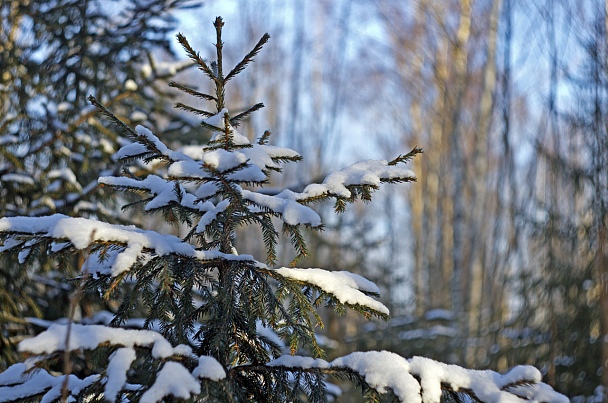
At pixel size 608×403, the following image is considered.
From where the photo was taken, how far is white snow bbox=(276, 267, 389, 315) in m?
1.57

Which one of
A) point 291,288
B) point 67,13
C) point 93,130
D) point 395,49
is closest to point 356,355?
point 291,288

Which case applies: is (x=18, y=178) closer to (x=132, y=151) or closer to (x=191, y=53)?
(x=132, y=151)

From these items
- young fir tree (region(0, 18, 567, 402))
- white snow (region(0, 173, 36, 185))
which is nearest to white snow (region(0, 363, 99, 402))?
young fir tree (region(0, 18, 567, 402))

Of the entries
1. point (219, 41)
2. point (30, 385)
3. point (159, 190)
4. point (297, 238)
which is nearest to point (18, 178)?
point (159, 190)

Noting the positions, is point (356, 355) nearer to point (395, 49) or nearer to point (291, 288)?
point (291, 288)

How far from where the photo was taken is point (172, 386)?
1.21 m

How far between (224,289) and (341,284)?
13.2 inches

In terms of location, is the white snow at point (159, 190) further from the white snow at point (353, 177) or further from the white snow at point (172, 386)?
the white snow at point (172, 386)

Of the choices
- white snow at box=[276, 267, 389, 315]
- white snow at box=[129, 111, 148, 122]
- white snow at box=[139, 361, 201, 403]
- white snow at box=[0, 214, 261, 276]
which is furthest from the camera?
white snow at box=[129, 111, 148, 122]

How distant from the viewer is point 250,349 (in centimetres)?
171

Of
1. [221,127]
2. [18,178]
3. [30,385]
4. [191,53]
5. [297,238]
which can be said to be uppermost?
[191,53]

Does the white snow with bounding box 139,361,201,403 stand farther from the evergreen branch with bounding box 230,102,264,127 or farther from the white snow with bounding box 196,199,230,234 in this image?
the evergreen branch with bounding box 230,102,264,127

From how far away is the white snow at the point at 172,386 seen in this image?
1200 mm

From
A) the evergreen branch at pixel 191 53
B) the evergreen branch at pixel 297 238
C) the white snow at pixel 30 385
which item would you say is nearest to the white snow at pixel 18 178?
the white snow at pixel 30 385
